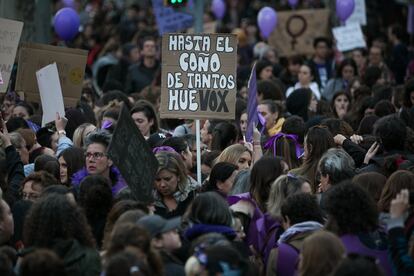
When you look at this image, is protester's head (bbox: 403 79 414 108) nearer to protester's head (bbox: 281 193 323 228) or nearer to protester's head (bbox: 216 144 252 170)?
protester's head (bbox: 216 144 252 170)

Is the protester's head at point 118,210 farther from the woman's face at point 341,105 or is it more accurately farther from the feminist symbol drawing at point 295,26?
the feminist symbol drawing at point 295,26

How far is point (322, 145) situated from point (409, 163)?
0.74 metres

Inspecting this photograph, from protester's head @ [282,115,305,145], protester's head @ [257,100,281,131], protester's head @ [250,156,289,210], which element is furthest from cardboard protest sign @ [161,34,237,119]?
protester's head @ [250,156,289,210]

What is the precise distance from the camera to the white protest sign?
25327 millimetres

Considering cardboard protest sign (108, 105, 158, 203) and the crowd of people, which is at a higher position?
cardboard protest sign (108, 105, 158, 203)

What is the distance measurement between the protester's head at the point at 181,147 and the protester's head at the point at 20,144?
3.83ft

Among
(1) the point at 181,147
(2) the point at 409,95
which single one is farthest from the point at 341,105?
(1) the point at 181,147

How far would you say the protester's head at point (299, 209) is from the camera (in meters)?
8.94

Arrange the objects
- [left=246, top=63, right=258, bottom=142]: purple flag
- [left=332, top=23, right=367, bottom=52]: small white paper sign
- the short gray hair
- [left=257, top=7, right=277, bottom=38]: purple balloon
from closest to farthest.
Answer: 1. the short gray hair
2. [left=246, top=63, right=258, bottom=142]: purple flag
3. [left=332, top=23, right=367, bottom=52]: small white paper sign
4. [left=257, top=7, right=277, bottom=38]: purple balloon

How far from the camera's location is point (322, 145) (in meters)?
11.5

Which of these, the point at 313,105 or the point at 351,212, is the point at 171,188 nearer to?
the point at 351,212

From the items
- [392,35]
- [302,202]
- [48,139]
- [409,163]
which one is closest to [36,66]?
[48,139]

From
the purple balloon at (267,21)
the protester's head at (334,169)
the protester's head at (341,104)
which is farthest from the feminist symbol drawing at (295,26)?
the protester's head at (334,169)

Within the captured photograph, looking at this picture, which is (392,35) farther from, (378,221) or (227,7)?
(378,221)
